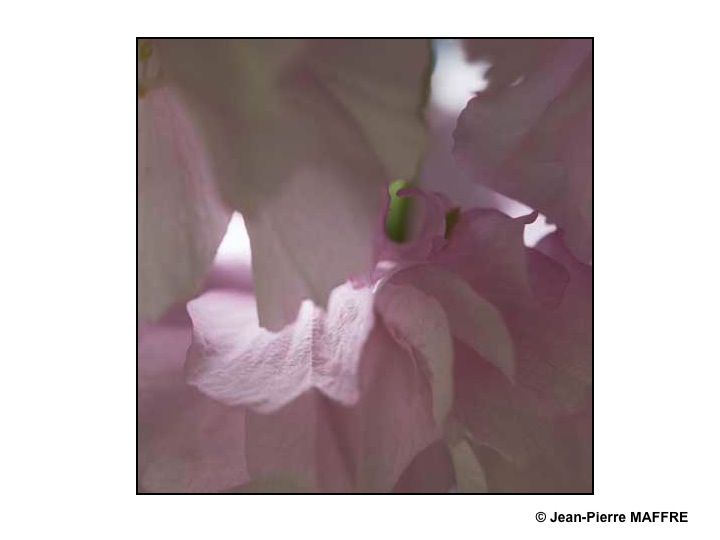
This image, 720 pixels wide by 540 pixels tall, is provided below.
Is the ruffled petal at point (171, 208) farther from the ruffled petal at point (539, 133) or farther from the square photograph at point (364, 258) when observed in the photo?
the ruffled petal at point (539, 133)

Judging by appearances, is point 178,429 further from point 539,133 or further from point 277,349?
point 539,133

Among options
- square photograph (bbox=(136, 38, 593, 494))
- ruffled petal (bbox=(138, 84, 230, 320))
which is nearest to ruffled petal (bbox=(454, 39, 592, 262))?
square photograph (bbox=(136, 38, 593, 494))

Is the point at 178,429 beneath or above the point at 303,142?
beneath

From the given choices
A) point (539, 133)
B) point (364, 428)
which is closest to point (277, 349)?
point (364, 428)

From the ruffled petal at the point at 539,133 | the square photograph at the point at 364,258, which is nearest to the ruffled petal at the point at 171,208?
the square photograph at the point at 364,258

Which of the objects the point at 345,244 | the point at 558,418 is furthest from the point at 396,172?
the point at 558,418
